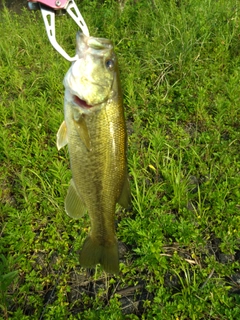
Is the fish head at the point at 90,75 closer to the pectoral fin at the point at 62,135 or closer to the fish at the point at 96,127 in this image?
the fish at the point at 96,127

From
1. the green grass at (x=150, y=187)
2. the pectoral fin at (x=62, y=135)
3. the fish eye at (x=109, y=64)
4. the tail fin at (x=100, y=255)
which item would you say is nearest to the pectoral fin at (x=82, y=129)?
the pectoral fin at (x=62, y=135)

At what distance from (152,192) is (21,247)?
123cm

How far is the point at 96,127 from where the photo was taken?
64.5 inches

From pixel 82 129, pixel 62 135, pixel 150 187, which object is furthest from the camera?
pixel 150 187

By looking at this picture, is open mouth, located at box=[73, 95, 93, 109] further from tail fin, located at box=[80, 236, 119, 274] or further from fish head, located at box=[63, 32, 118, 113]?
tail fin, located at box=[80, 236, 119, 274]

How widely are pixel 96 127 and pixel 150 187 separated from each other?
5.20ft

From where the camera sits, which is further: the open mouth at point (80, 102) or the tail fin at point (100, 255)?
the tail fin at point (100, 255)

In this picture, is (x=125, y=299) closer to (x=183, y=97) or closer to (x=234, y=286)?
(x=234, y=286)

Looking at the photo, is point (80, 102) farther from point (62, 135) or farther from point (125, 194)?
point (125, 194)

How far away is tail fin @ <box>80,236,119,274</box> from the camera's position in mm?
1927

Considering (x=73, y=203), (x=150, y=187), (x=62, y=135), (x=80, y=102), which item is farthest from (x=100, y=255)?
(x=150, y=187)

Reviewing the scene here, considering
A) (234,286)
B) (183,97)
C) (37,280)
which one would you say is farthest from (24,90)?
(234,286)

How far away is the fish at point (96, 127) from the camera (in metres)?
1.62

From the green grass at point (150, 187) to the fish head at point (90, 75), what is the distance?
3.80ft
